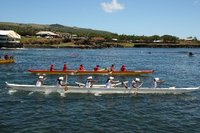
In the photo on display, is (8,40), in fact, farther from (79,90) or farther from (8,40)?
(79,90)

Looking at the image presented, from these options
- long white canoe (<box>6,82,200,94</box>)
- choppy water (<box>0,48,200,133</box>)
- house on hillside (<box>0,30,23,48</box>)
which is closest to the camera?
choppy water (<box>0,48,200,133</box>)

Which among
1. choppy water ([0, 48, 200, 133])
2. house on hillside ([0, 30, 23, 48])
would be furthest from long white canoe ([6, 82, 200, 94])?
house on hillside ([0, 30, 23, 48])

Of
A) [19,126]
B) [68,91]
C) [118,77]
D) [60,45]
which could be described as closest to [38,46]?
[60,45]

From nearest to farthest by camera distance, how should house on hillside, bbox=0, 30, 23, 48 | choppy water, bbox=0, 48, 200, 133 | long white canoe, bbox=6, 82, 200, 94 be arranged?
1. choppy water, bbox=0, 48, 200, 133
2. long white canoe, bbox=6, 82, 200, 94
3. house on hillside, bbox=0, 30, 23, 48

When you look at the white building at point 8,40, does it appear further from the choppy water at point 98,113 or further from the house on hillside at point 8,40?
the choppy water at point 98,113

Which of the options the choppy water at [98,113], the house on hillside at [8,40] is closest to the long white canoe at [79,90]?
the choppy water at [98,113]

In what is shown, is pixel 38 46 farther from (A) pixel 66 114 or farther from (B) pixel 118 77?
(A) pixel 66 114

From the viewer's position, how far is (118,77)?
5281 centimetres

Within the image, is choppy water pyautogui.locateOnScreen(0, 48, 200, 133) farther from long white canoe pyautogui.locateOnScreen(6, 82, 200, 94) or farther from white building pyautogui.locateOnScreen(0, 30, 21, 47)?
white building pyautogui.locateOnScreen(0, 30, 21, 47)

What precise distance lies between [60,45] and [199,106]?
149 meters

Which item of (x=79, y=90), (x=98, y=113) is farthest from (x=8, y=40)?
(x=98, y=113)

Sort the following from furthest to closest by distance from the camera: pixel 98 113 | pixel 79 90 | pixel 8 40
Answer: pixel 8 40 → pixel 79 90 → pixel 98 113

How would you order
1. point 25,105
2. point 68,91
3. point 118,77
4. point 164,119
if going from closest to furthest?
point 164,119, point 25,105, point 68,91, point 118,77

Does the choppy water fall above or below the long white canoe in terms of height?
below
